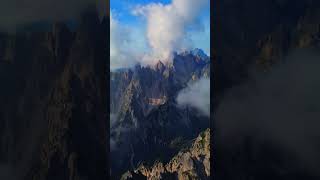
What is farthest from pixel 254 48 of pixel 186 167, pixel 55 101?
pixel 186 167

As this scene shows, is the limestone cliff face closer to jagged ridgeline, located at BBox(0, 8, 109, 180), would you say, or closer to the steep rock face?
jagged ridgeline, located at BBox(0, 8, 109, 180)

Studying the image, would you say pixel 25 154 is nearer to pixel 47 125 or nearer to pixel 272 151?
pixel 47 125

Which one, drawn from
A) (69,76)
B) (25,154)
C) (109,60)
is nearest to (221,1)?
(109,60)

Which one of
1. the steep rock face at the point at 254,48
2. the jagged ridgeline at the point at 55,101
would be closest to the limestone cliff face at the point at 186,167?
the jagged ridgeline at the point at 55,101

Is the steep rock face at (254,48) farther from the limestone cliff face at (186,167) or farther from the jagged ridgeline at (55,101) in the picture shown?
the limestone cliff face at (186,167)

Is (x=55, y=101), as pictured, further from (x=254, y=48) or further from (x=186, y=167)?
(x=186, y=167)

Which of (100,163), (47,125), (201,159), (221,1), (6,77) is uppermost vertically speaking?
(221,1)
